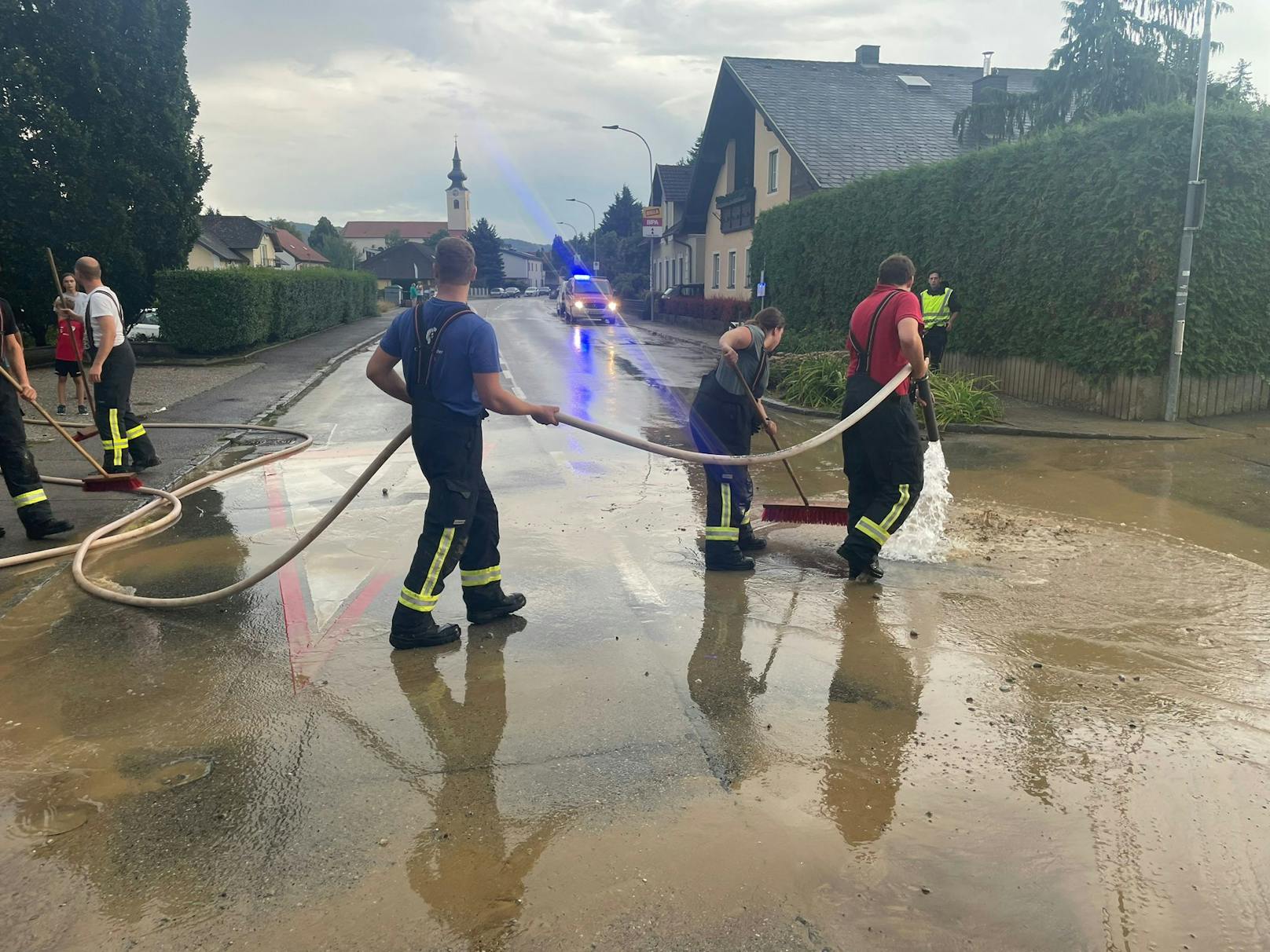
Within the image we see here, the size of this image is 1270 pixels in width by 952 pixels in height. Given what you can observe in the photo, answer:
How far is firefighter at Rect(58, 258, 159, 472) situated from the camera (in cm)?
783

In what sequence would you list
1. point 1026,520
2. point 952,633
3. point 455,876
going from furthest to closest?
point 1026,520 < point 952,633 < point 455,876

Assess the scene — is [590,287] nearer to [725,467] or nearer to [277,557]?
[277,557]

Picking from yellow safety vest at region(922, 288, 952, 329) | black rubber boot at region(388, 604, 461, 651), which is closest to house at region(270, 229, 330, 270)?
yellow safety vest at region(922, 288, 952, 329)

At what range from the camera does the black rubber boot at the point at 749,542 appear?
6242 millimetres

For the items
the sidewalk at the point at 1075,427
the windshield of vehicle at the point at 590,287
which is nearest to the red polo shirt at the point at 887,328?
the sidewalk at the point at 1075,427

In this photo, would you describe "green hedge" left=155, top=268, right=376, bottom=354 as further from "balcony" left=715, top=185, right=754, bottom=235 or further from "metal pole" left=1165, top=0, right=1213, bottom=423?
"metal pole" left=1165, top=0, right=1213, bottom=423

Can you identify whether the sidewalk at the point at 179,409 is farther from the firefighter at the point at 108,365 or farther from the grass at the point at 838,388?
the grass at the point at 838,388

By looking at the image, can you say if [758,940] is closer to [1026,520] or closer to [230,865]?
[230,865]

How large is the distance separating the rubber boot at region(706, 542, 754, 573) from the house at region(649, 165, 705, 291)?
39.0 metres

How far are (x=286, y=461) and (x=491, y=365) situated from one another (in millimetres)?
5822

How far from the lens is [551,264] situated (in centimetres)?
15175

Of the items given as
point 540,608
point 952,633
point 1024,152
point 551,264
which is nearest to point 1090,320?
point 1024,152

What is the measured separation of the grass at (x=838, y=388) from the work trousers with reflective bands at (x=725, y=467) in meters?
4.60

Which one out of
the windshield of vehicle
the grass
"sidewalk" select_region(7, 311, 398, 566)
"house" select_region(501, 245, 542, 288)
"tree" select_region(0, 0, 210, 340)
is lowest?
"sidewalk" select_region(7, 311, 398, 566)
